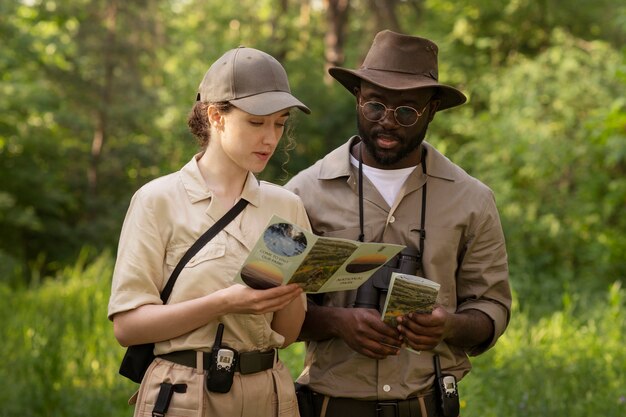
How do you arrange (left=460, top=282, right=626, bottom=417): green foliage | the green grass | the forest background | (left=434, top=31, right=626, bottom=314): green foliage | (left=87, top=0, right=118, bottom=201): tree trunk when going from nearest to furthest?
A: (left=460, top=282, right=626, bottom=417): green foliage
the green grass
the forest background
(left=434, top=31, right=626, bottom=314): green foliage
(left=87, top=0, right=118, bottom=201): tree trunk

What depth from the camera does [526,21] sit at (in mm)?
17156

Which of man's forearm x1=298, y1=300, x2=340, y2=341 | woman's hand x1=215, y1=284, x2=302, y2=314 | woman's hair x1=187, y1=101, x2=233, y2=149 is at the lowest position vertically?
man's forearm x1=298, y1=300, x2=340, y2=341

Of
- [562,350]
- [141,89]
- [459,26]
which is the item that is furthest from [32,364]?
[141,89]

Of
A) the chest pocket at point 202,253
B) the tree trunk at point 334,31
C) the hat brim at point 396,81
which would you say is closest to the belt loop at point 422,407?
the chest pocket at point 202,253

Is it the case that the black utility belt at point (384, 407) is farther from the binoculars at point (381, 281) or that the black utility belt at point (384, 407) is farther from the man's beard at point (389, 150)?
the man's beard at point (389, 150)

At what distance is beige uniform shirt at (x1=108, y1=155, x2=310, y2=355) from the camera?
9.89 feet

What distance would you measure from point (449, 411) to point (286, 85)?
1.32 meters

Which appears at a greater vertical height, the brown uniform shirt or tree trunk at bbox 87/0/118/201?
the brown uniform shirt

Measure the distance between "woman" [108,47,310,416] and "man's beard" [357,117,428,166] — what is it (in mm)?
498

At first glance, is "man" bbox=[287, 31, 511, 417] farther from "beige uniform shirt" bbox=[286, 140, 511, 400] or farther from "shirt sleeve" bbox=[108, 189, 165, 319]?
"shirt sleeve" bbox=[108, 189, 165, 319]

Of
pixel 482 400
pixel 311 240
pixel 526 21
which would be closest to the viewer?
pixel 311 240

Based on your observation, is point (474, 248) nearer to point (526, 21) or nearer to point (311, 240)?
point (311, 240)

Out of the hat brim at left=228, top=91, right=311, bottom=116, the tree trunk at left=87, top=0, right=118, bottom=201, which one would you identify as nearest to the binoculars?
the hat brim at left=228, top=91, right=311, bottom=116

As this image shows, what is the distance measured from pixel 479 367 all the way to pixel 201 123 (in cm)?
418
